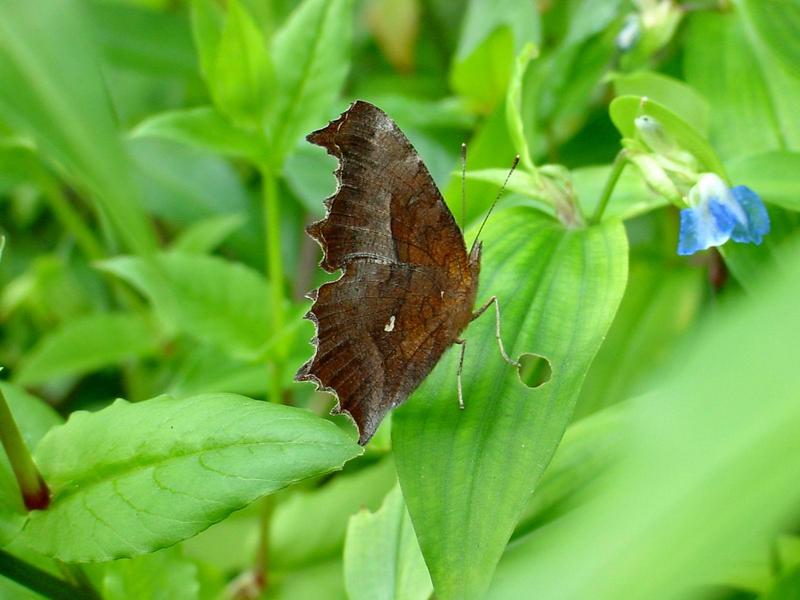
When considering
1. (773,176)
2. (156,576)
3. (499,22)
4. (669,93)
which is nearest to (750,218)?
(773,176)

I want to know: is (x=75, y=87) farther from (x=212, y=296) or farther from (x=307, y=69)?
(x=212, y=296)

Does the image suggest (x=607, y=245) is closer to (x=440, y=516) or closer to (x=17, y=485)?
(x=440, y=516)

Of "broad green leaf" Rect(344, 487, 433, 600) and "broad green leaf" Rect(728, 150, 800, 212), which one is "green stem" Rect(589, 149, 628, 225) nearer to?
"broad green leaf" Rect(728, 150, 800, 212)

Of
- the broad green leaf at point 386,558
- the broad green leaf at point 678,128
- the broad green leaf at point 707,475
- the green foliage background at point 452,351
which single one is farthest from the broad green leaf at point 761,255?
the broad green leaf at point 707,475

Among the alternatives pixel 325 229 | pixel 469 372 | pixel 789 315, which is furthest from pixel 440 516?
pixel 789 315

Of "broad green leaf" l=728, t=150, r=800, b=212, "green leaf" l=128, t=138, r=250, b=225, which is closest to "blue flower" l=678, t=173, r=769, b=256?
"broad green leaf" l=728, t=150, r=800, b=212

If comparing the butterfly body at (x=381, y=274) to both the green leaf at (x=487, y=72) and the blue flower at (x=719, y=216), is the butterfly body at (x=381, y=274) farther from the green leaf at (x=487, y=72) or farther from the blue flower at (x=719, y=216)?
the green leaf at (x=487, y=72)
